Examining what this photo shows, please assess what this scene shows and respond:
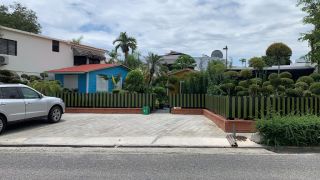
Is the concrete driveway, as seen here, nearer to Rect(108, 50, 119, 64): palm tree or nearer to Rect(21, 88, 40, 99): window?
Rect(21, 88, 40, 99): window

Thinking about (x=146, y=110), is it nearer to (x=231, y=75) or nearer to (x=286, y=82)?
(x=231, y=75)

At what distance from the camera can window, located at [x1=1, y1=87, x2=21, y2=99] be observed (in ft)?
45.2

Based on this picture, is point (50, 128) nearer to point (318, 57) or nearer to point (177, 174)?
point (177, 174)

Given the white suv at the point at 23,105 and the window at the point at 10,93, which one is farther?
the window at the point at 10,93

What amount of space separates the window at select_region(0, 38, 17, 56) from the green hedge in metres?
20.3

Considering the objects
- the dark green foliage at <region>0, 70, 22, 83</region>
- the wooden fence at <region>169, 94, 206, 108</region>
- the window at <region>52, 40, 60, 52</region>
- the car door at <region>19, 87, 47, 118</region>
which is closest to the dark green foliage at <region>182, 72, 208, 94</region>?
the wooden fence at <region>169, 94, 206, 108</region>

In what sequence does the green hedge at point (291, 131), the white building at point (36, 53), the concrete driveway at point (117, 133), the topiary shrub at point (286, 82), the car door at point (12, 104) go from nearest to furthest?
the green hedge at point (291, 131), the concrete driveway at point (117, 133), the car door at point (12, 104), the topiary shrub at point (286, 82), the white building at point (36, 53)

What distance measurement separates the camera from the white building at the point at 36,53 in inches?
1037

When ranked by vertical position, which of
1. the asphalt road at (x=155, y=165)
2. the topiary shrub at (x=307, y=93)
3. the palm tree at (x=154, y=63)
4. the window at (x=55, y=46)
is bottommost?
the asphalt road at (x=155, y=165)

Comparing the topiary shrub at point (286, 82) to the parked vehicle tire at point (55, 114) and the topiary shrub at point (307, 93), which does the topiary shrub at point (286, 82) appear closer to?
the topiary shrub at point (307, 93)

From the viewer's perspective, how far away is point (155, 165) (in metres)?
8.49

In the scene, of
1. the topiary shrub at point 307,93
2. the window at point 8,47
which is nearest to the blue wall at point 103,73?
the window at point 8,47

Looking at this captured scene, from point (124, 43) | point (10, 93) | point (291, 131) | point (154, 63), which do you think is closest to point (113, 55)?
point (124, 43)

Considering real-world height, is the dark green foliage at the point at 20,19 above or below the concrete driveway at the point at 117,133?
above
